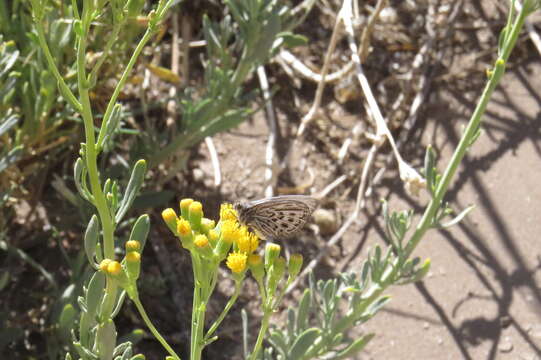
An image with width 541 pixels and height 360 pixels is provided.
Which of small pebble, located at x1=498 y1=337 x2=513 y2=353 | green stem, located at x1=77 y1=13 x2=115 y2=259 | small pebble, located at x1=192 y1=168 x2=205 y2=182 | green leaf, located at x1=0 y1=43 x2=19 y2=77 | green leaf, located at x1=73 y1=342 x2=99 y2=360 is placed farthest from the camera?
small pebble, located at x1=192 y1=168 x2=205 y2=182

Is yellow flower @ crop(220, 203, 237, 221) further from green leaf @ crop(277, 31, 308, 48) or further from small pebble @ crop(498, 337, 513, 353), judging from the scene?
small pebble @ crop(498, 337, 513, 353)

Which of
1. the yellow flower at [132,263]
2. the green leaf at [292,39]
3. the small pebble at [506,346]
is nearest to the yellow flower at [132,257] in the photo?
the yellow flower at [132,263]

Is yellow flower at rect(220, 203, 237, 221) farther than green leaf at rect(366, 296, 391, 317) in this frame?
No

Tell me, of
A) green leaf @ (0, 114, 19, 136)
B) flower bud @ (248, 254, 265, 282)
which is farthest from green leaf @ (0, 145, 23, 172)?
flower bud @ (248, 254, 265, 282)

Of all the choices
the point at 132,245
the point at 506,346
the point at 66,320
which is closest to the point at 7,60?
the point at 66,320

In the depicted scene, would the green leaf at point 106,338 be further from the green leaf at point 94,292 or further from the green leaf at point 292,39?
the green leaf at point 292,39

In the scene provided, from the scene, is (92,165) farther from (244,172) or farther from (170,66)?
(170,66)

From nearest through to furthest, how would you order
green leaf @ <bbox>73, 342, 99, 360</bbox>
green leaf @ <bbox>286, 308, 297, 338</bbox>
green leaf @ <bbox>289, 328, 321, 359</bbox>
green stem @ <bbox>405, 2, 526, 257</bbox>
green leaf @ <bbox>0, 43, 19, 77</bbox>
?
green leaf @ <bbox>73, 342, 99, 360</bbox>
green stem @ <bbox>405, 2, 526, 257</bbox>
green leaf @ <bbox>289, 328, 321, 359</bbox>
green leaf @ <bbox>286, 308, 297, 338</bbox>
green leaf @ <bbox>0, 43, 19, 77</bbox>

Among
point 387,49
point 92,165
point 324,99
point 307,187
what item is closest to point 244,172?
point 307,187
